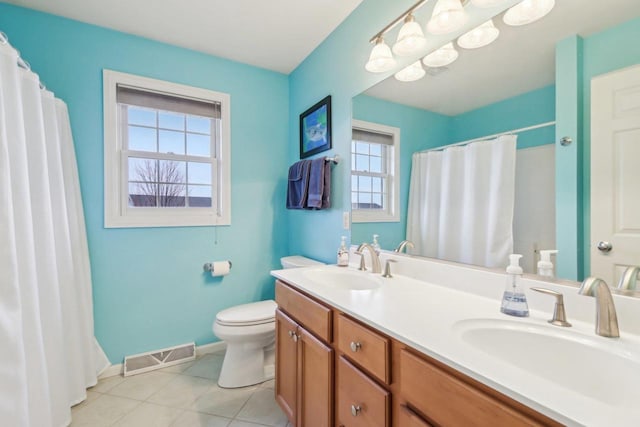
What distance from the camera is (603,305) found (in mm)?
721

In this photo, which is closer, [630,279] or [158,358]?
[630,279]

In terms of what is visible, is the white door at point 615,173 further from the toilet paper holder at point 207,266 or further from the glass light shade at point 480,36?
the toilet paper holder at point 207,266

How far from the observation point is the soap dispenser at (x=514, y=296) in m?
0.86

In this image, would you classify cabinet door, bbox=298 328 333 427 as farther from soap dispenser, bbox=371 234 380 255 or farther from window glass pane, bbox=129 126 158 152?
window glass pane, bbox=129 126 158 152

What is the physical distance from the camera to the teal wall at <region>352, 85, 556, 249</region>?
95 centimetres

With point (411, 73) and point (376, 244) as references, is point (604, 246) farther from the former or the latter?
point (411, 73)

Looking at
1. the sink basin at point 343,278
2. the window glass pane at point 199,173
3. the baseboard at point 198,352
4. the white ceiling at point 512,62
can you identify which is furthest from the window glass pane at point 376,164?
the baseboard at point 198,352

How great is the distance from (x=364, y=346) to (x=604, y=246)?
0.76 meters

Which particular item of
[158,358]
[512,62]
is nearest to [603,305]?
[512,62]

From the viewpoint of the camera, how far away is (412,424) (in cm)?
72

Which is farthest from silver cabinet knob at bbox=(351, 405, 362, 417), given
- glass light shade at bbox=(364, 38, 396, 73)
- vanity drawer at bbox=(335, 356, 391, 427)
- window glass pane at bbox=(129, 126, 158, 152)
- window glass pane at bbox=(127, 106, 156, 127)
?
window glass pane at bbox=(127, 106, 156, 127)

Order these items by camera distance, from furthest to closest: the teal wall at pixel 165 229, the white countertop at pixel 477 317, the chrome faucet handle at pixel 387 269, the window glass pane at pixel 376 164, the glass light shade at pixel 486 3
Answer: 1. the teal wall at pixel 165 229
2. the window glass pane at pixel 376 164
3. the chrome faucet handle at pixel 387 269
4. the glass light shade at pixel 486 3
5. the white countertop at pixel 477 317

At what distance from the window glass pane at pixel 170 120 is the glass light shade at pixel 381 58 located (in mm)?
1584

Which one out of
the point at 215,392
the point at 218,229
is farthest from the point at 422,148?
the point at 215,392
